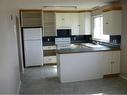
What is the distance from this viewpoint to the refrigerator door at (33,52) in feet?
20.3

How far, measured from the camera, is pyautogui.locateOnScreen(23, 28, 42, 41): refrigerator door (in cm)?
611

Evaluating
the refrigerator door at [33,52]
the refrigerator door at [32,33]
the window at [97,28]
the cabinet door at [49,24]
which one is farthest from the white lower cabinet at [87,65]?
the cabinet door at [49,24]

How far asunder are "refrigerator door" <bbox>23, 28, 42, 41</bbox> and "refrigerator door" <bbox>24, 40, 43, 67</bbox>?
0.16m

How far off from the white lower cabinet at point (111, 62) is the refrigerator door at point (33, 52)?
276cm

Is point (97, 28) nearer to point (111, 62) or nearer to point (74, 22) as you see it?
point (74, 22)

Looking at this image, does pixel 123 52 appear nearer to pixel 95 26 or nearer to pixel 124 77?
pixel 124 77

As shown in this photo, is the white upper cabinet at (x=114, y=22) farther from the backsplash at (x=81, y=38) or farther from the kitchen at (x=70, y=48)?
the backsplash at (x=81, y=38)

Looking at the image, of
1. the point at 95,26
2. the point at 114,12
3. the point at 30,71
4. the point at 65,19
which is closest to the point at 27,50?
the point at 30,71

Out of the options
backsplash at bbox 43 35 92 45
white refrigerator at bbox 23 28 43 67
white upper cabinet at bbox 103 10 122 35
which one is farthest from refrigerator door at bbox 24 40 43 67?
white upper cabinet at bbox 103 10 122 35

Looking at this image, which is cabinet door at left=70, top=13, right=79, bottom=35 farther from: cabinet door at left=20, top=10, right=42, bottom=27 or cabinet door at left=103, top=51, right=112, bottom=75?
cabinet door at left=103, top=51, right=112, bottom=75

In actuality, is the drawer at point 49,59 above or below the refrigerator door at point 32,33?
below

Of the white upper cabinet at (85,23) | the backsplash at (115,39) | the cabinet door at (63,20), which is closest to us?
the backsplash at (115,39)

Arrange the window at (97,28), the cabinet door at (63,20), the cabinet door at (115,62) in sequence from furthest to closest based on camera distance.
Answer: the cabinet door at (63,20) → the window at (97,28) → the cabinet door at (115,62)

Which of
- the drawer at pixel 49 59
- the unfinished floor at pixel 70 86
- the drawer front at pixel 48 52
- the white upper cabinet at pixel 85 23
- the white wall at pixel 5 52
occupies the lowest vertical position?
the unfinished floor at pixel 70 86
